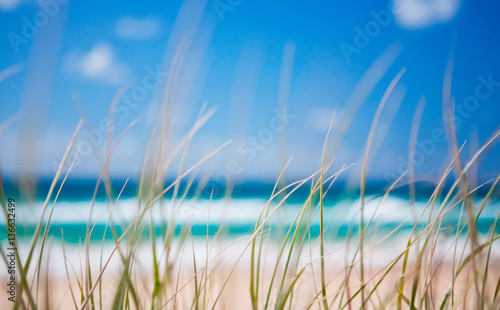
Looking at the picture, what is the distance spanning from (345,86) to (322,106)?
174 centimetres

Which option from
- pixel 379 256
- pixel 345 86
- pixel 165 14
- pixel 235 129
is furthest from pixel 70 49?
pixel 235 129

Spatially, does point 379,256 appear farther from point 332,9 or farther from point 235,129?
point 332,9

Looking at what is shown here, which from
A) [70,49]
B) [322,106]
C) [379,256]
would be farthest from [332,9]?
[379,256]

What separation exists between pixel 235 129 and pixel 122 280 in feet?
1.16

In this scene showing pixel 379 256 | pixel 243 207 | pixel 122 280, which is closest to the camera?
pixel 122 280

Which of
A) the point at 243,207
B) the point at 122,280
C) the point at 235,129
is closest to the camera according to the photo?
the point at 122,280

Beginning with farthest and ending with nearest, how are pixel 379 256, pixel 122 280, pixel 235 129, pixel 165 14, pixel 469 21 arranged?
pixel 165 14, pixel 469 21, pixel 379 256, pixel 235 129, pixel 122 280

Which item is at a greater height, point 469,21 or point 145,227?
point 469,21

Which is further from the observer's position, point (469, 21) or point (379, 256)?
point (469, 21)

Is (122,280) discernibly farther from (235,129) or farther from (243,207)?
(243,207)

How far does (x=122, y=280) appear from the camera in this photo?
482 millimetres

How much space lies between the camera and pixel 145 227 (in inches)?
25.7

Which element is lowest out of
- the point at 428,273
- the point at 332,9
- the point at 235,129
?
the point at 428,273

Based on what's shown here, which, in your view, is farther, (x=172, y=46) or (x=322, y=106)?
(x=322, y=106)
